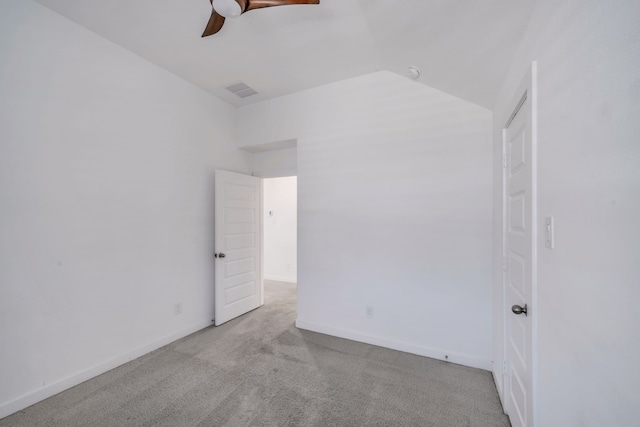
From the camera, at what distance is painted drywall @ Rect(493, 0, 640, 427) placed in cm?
57

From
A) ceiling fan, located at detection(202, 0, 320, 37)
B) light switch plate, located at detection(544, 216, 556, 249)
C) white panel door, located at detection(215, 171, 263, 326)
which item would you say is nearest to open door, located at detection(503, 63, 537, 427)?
light switch plate, located at detection(544, 216, 556, 249)

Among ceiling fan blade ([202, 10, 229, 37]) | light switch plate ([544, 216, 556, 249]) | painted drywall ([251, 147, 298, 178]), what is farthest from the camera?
painted drywall ([251, 147, 298, 178])

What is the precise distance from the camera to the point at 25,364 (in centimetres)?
187

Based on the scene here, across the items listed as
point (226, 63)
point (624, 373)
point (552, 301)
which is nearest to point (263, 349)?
point (552, 301)

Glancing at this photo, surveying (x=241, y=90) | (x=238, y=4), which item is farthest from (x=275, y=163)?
(x=238, y=4)

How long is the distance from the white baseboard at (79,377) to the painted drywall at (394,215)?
1.52m

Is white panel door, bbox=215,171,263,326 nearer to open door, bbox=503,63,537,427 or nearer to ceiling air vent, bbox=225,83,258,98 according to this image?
ceiling air vent, bbox=225,83,258,98

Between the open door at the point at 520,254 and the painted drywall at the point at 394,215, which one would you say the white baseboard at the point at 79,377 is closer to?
the painted drywall at the point at 394,215

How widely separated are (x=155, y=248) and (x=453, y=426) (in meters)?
3.00

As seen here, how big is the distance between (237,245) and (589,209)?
11.3 feet

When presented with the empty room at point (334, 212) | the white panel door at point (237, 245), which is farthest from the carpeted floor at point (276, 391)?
the white panel door at point (237, 245)

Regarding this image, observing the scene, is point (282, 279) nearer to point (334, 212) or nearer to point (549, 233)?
point (334, 212)

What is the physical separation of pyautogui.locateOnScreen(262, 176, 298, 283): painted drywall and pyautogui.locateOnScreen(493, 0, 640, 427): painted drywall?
469cm

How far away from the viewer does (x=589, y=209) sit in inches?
29.7
